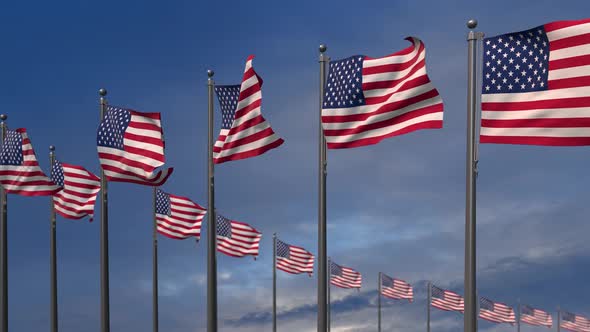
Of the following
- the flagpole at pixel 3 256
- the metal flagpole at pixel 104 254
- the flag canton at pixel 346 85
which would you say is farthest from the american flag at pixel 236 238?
the flag canton at pixel 346 85

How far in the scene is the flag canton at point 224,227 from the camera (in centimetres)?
3809

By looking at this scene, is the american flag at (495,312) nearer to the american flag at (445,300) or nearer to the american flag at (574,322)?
the american flag at (445,300)

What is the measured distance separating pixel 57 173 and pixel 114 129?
695 centimetres

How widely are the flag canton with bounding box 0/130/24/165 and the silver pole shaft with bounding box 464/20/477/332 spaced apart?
52.7ft

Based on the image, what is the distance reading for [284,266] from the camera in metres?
45.7

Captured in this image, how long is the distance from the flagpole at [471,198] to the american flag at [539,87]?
8.1 inches

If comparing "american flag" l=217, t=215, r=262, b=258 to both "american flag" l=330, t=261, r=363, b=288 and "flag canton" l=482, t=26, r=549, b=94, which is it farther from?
"flag canton" l=482, t=26, r=549, b=94

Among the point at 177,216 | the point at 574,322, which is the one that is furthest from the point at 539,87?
the point at 574,322

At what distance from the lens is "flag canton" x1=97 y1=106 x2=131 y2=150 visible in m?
21.5

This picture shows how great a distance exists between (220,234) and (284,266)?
332 inches

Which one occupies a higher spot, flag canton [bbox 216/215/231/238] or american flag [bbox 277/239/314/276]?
flag canton [bbox 216/215/231/238]

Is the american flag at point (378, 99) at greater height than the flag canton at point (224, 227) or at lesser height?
greater

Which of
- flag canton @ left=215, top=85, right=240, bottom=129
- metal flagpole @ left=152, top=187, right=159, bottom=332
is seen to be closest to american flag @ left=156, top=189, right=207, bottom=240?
metal flagpole @ left=152, top=187, right=159, bottom=332

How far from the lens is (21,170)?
84.8ft
